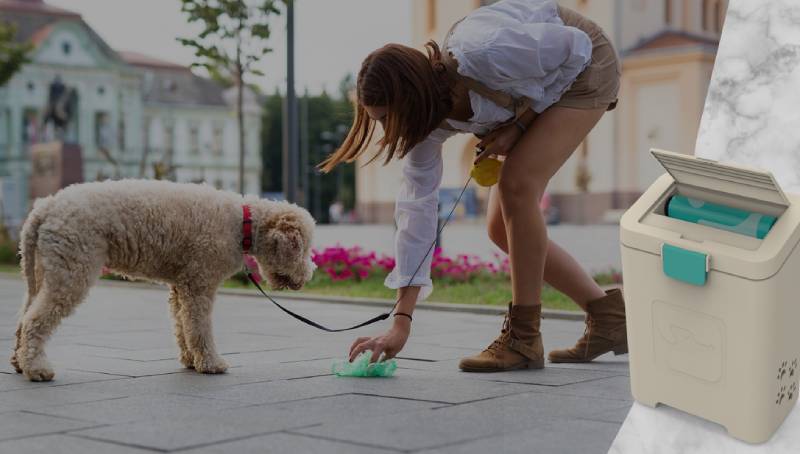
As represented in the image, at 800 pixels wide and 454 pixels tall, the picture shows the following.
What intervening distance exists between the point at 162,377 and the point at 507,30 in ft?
6.95

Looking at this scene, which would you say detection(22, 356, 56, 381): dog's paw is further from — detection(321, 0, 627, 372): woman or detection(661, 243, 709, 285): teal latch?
detection(661, 243, 709, 285): teal latch

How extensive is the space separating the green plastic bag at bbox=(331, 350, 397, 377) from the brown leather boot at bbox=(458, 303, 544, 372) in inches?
15.9

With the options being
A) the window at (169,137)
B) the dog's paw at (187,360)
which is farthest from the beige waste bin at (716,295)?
the window at (169,137)

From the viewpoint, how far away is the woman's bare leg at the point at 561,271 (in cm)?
511

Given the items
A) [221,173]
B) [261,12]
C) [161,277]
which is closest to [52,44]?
[221,173]

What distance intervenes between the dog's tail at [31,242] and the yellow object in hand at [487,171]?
1.89m

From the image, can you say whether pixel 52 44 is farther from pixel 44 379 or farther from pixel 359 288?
pixel 44 379

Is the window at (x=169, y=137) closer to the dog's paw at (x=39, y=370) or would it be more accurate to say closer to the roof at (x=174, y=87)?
the roof at (x=174, y=87)

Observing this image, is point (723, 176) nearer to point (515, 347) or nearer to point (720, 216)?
point (720, 216)

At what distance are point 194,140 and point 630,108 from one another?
38.2 meters

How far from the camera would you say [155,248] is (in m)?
4.70

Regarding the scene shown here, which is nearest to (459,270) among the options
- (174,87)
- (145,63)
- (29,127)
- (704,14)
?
(704,14)

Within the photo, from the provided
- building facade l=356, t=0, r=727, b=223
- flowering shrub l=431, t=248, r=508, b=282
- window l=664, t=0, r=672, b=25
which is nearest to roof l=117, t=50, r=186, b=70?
building facade l=356, t=0, r=727, b=223

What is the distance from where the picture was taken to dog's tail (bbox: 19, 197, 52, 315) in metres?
4.54
